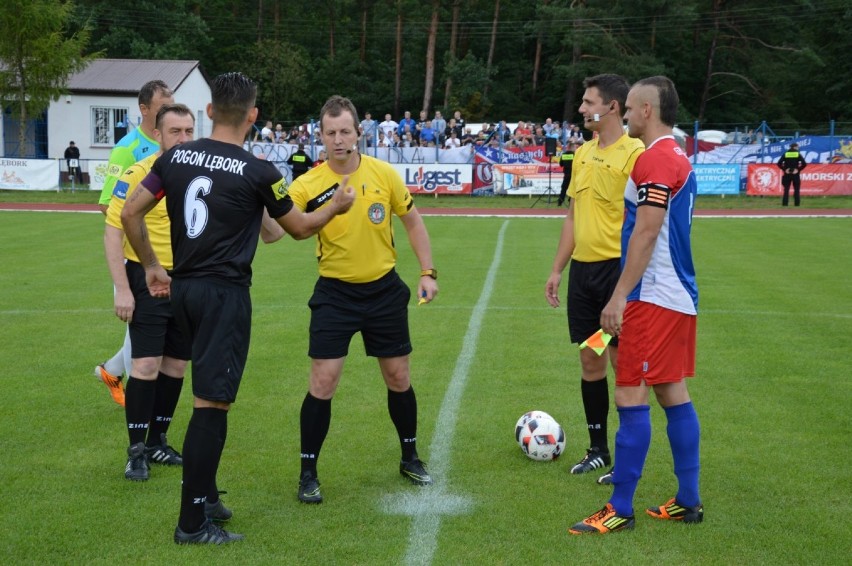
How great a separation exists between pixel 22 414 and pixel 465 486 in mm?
3443

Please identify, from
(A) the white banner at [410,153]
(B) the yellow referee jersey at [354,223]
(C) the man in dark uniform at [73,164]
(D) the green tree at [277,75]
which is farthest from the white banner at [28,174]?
(B) the yellow referee jersey at [354,223]

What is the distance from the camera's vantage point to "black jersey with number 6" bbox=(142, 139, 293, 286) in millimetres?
4320

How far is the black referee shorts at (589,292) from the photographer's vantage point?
5.54m

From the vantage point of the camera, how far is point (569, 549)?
14.4 feet

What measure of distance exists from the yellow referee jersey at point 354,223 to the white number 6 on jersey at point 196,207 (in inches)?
35.1

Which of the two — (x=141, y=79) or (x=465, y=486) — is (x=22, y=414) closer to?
(x=465, y=486)

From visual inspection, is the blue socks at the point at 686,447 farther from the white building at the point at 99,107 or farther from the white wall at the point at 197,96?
the white building at the point at 99,107

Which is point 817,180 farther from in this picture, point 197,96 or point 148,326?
point 148,326

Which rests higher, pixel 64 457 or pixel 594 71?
pixel 594 71

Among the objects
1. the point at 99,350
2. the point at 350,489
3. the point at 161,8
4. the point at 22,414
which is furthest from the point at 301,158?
the point at 161,8

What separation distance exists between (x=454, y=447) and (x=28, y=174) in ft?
101

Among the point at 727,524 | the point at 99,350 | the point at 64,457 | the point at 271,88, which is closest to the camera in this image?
the point at 727,524

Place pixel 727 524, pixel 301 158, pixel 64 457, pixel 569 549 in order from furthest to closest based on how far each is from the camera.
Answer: pixel 301 158 < pixel 64 457 < pixel 727 524 < pixel 569 549

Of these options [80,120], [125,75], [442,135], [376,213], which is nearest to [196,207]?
[376,213]
